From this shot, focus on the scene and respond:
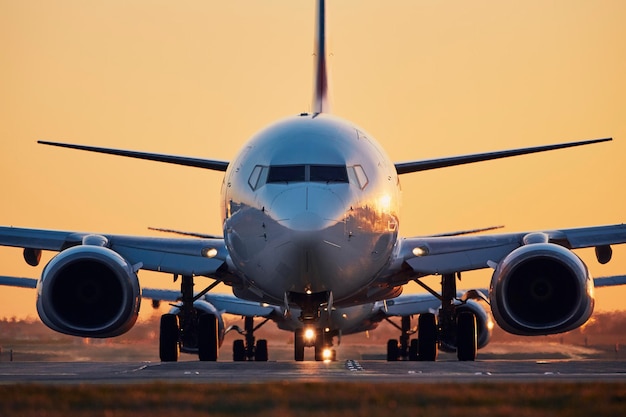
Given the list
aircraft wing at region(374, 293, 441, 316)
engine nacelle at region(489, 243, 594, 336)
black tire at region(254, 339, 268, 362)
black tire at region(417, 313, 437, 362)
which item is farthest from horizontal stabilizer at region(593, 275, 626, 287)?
engine nacelle at region(489, 243, 594, 336)

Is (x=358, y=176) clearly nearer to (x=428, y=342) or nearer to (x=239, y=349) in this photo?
(x=428, y=342)

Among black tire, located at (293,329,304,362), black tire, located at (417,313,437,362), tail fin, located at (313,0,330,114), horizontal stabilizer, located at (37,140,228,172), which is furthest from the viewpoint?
black tire, located at (293,329,304,362)

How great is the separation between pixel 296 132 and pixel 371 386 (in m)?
10.1

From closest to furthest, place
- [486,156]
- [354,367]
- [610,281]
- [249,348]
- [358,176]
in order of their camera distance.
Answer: [354,367] < [358,176] < [486,156] < [610,281] < [249,348]

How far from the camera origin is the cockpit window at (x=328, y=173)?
926 inches

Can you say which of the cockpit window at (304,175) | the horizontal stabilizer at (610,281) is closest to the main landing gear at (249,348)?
the horizontal stabilizer at (610,281)

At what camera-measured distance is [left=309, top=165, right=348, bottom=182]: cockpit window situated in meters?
23.5

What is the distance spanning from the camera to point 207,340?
30.3 meters

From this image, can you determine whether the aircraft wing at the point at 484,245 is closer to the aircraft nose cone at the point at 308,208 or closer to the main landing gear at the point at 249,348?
the aircraft nose cone at the point at 308,208

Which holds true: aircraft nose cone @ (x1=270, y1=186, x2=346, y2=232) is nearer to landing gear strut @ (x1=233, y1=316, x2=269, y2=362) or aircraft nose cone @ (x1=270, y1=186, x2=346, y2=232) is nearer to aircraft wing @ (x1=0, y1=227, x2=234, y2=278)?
aircraft wing @ (x1=0, y1=227, x2=234, y2=278)

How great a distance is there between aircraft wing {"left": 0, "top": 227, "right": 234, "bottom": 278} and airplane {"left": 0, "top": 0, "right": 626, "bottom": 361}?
3cm

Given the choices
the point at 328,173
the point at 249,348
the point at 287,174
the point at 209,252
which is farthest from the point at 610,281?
the point at 287,174

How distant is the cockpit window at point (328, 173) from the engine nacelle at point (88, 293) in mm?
5172

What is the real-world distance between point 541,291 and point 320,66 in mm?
10727
